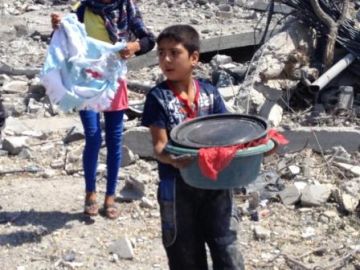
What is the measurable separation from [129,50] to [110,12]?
1.05 ft

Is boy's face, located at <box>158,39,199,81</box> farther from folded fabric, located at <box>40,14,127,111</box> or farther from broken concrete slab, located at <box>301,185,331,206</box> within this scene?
broken concrete slab, located at <box>301,185,331,206</box>

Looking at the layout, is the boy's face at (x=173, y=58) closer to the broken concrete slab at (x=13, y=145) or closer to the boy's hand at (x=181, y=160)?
the boy's hand at (x=181, y=160)

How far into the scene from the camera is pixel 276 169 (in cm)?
→ 645

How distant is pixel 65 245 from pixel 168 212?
5.37 ft

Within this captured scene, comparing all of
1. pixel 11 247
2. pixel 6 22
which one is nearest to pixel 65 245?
pixel 11 247

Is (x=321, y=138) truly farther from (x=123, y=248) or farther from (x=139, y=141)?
(x=123, y=248)

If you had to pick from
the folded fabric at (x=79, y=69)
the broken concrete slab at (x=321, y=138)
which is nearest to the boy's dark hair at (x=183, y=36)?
the folded fabric at (x=79, y=69)

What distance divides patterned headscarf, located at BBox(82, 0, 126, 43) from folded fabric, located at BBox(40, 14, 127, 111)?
174 millimetres

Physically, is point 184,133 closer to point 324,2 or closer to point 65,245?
point 65,245

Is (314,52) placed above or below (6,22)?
above

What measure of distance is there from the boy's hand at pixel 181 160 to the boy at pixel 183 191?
0.12 meters

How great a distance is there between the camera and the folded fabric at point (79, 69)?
4957mm

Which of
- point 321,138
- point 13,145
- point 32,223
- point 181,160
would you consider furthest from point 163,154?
point 13,145

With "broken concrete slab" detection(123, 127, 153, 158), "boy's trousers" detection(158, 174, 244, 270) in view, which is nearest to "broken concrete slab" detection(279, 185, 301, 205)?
"broken concrete slab" detection(123, 127, 153, 158)
